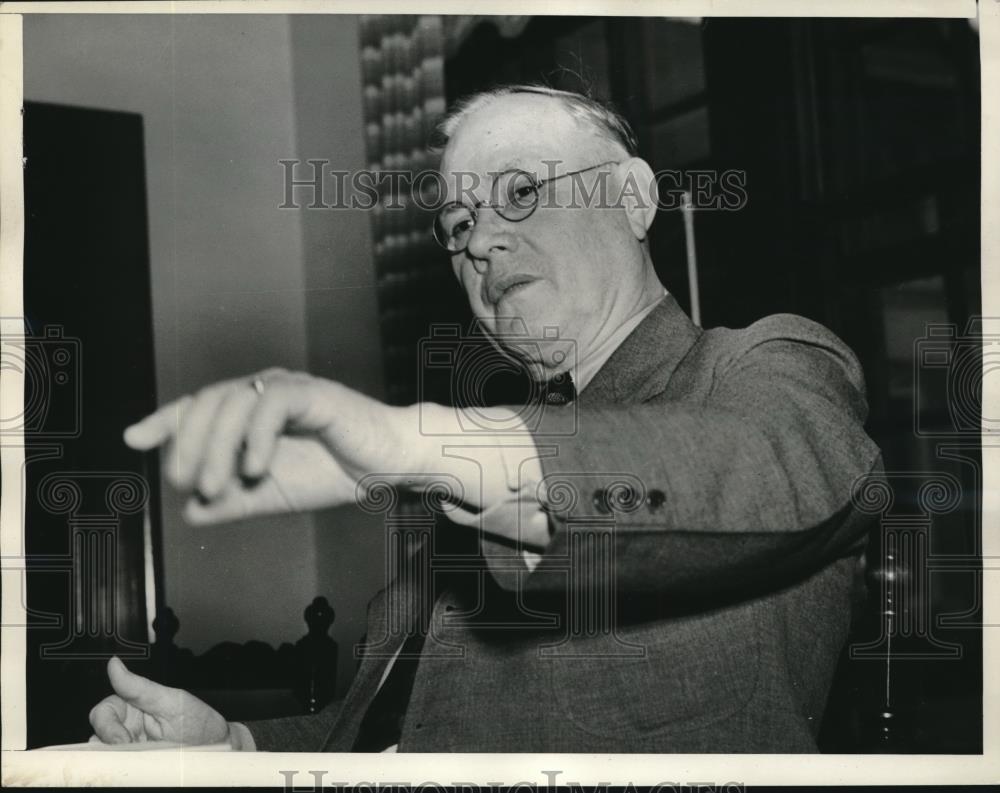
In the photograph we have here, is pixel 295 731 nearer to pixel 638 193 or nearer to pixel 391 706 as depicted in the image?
pixel 391 706

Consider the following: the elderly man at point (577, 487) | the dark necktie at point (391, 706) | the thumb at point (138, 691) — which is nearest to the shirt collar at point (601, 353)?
the elderly man at point (577, 487)

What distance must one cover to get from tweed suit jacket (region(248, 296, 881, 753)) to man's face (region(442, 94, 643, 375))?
0.09 meters

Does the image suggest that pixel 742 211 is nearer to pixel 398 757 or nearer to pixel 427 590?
pixel 427 590

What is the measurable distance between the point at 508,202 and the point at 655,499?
58 cm

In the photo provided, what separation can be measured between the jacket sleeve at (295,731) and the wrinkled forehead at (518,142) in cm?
72

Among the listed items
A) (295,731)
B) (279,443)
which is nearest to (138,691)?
(295,731)

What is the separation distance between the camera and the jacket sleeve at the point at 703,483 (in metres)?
0.88

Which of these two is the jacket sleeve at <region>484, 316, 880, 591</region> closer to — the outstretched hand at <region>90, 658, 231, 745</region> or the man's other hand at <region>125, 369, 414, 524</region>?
the man's other hand at <region>125, 369, 414, 524</region>

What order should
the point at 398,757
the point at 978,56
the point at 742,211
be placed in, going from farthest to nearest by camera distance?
the point at 742,211 → the point at 978,56 → the point at 398,757

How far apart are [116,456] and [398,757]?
53 cm

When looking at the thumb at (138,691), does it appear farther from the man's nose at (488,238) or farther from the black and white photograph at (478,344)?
the man's nose at (488,238)

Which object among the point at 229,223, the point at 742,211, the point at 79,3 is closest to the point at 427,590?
the point at 229,223

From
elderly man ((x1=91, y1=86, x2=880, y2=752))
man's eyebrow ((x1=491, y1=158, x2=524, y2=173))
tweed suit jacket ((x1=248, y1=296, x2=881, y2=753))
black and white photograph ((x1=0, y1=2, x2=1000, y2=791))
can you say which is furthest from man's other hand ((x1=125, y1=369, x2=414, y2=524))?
man's eyebrow ((x1=491, y1=158, x2=524, y2=173))

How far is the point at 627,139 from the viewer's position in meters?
1.40
